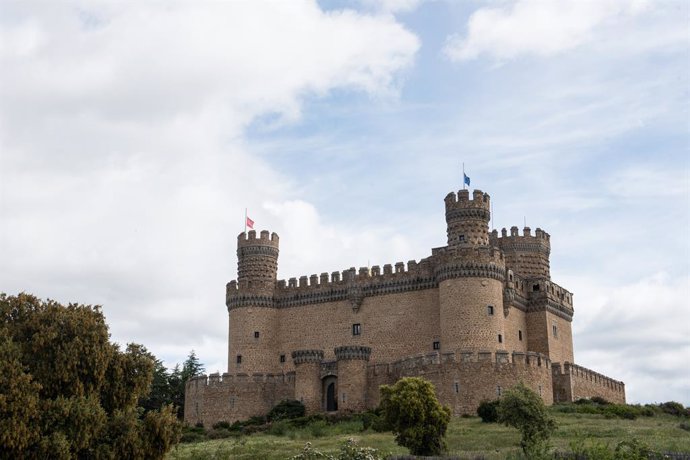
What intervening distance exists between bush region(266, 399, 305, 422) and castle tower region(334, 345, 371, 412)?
2.37 metres

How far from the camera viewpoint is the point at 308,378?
169 ft

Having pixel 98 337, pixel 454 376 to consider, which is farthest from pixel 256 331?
pixel 98 337

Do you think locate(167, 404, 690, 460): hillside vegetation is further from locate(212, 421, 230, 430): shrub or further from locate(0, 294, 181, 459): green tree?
locate(0, 294, 181, 459): green tree

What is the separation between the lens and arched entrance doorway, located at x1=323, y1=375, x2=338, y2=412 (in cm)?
5119

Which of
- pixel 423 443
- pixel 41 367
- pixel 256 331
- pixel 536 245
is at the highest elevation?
pixel 536 245

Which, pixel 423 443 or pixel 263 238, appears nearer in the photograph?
pixel 423 443

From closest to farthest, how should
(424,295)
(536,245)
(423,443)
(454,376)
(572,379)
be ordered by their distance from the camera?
(423,443), (454,376), (572,379), (424,295), (536,245)

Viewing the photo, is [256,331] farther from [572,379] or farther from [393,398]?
[393,398]

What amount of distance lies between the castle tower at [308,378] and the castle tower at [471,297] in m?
6.93

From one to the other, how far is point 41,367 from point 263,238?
33940 millimetres

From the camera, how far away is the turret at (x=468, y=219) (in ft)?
178

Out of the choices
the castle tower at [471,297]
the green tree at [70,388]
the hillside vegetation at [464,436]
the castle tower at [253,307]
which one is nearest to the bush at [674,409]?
the hillside vegetation at [464,436]

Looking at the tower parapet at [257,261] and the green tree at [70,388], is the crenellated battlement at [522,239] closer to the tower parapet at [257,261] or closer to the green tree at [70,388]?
the tower parapet at [257,261]

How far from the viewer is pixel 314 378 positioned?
51312mm
